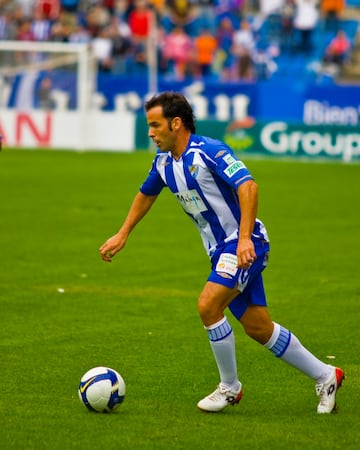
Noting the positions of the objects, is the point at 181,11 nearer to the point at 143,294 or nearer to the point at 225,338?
the point at 143,294

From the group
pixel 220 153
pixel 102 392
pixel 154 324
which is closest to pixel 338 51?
pixel 154 324

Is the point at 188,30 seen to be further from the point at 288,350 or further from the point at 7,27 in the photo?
the point at 288,350

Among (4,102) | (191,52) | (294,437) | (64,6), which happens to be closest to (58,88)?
(4,102)

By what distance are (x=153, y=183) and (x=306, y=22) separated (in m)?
28.4

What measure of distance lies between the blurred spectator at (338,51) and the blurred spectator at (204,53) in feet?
11.7

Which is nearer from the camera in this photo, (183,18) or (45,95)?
(45,95)

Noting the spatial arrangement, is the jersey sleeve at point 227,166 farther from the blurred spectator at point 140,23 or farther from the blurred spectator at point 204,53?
the blurred spectator at point 140,23

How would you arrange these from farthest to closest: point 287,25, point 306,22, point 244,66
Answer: point 287,25, point 306,22, point 244,66

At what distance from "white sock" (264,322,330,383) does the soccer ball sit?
3.15 feet

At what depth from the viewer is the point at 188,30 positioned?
121ft

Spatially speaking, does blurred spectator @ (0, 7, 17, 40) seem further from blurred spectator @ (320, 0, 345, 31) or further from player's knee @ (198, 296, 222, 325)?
player's knee @ (198, 296, 222, 325)

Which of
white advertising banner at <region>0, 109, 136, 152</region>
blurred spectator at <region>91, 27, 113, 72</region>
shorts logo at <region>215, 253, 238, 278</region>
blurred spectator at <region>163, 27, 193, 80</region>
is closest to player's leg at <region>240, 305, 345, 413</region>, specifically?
shorts logo at <region>215, 253, 238, 278</region>

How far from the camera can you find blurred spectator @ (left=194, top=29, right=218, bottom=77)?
3450cm

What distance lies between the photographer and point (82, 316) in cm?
1041
